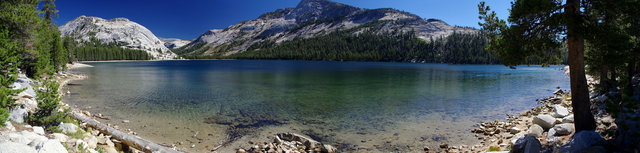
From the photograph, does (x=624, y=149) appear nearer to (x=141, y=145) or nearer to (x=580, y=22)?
(x=580, y=22)

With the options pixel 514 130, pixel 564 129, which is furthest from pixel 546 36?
pixel 514 130

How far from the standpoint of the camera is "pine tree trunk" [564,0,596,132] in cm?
1073

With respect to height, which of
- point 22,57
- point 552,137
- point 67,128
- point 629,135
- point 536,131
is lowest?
point 536,131

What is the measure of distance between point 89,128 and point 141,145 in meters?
4.05

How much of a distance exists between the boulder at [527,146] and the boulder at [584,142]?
0.89m

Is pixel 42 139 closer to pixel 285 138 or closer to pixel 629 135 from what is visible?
pixel 285 138

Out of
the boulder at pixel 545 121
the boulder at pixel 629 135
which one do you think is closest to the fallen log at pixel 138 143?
the boulder at pixel 629 135

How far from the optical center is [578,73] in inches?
432

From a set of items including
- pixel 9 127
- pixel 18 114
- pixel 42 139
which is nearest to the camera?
pixel 42 139

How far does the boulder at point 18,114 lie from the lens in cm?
1110

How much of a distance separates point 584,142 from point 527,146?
1754mm

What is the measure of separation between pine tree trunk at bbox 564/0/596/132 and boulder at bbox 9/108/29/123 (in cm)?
2165

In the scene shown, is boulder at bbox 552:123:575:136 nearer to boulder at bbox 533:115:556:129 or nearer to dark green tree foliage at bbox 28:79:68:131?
boulder at bbox 533:115:556:129

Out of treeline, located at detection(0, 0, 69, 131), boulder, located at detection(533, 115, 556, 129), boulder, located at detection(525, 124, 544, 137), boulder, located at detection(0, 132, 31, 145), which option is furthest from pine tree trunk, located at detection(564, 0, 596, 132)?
treeline, located at detection(0, 0, 69, 131)
